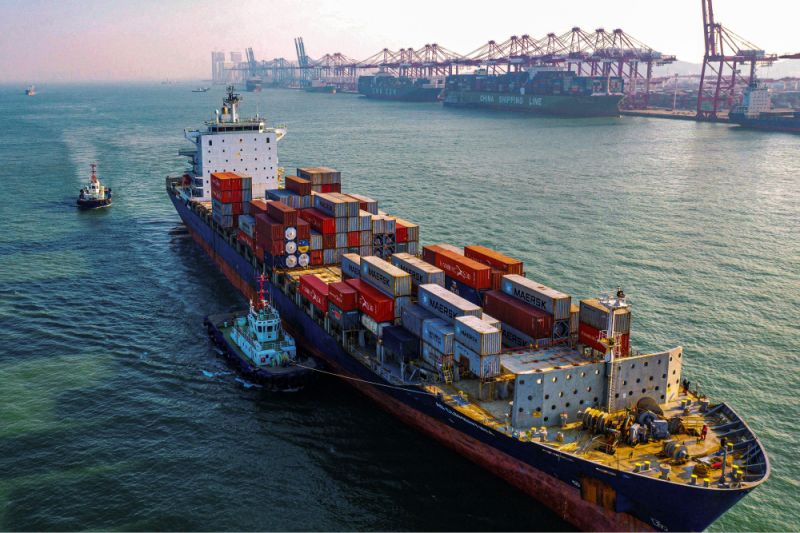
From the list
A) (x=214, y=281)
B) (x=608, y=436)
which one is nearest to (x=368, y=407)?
(x=608, y=436)

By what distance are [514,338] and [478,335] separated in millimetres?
4969

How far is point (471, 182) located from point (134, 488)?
7276cm

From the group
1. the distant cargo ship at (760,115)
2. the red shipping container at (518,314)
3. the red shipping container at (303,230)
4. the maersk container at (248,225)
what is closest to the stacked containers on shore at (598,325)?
the red shipping container at (518,314)

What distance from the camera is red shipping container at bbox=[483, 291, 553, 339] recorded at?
33062 millimetres

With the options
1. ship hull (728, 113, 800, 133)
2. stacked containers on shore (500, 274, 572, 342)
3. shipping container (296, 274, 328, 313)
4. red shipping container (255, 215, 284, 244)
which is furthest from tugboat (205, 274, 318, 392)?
ship hull (728, 113, 800, 133)

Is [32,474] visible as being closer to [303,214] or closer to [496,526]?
[496,526]

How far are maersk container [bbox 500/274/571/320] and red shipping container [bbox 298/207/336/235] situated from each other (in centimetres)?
1520

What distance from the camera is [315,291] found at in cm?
4069

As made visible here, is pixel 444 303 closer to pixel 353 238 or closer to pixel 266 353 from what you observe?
pixel 266 353

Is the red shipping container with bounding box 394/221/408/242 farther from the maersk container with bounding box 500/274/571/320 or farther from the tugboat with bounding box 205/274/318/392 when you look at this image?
the maersk container with bounding box 500/274/571/320

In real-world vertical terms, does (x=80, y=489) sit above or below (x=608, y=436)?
below

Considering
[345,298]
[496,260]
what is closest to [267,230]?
[345,298]

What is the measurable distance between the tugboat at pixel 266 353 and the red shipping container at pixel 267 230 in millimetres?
5714

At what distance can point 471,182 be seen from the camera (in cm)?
9562
